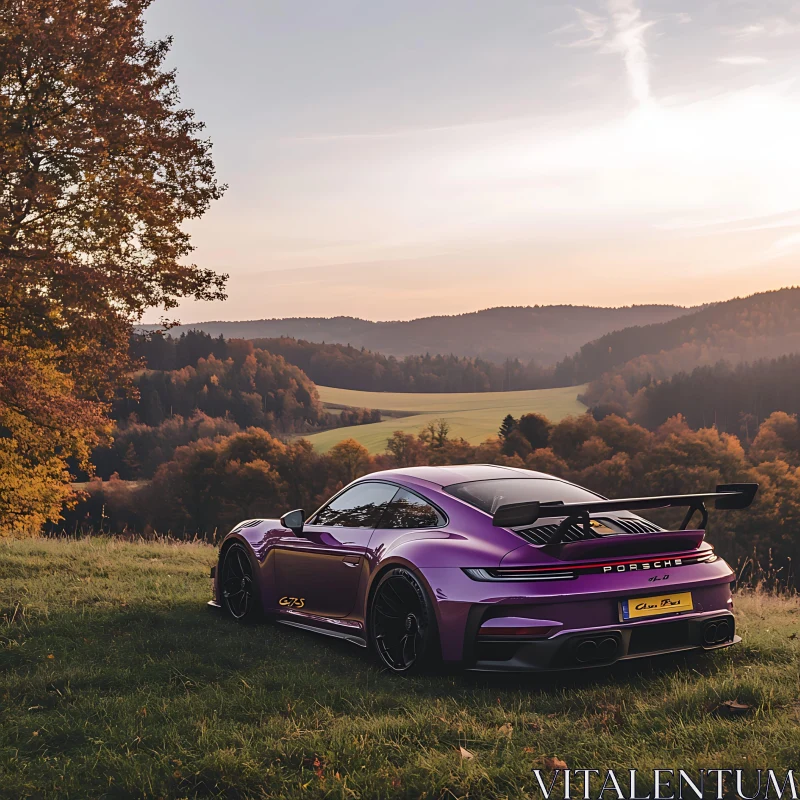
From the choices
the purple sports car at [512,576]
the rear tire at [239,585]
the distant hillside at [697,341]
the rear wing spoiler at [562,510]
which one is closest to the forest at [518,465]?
the distant hillside at [697,341]

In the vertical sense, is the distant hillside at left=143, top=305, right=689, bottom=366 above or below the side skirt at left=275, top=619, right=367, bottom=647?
above

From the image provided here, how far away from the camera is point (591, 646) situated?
17.0ft

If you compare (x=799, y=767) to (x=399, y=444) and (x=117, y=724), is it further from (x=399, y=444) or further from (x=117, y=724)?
(x=399, y=444)

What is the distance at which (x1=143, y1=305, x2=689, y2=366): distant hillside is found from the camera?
560ft

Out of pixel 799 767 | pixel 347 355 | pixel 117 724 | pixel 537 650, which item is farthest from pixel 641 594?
pixel 347 355

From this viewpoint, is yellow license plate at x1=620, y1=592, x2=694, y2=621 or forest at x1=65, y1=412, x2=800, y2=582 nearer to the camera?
yellow license plate at x1=620, y1=592, x2=694, y2=621

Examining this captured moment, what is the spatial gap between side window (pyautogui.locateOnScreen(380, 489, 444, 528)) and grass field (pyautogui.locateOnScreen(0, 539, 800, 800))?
1.01m

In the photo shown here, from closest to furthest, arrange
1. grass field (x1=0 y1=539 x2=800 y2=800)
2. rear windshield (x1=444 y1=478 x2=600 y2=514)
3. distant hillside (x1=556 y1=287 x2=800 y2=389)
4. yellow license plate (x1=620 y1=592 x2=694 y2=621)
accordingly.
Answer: grass field (x1=0 y1=539 x2=800 y2=800), yellow license plate (x1=620 y1=592 x2=694 y2=621), rear windshield (x1=444 y1=478 x2=600 y2=514), distant hillside (x1=556 y1=287 x2=800 y2=389)

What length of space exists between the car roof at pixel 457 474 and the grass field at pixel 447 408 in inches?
3262

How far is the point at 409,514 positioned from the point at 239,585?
252 cm

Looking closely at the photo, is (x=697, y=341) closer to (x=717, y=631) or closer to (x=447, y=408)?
(x=447, y=408)

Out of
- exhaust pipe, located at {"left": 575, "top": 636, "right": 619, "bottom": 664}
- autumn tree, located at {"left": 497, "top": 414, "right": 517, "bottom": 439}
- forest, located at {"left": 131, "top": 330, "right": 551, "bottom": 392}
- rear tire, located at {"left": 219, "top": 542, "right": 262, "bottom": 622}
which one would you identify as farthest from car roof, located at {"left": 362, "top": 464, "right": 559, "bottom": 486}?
forest, located at {"left": 131, "top": 330, "right": 551, "bottom": 392}

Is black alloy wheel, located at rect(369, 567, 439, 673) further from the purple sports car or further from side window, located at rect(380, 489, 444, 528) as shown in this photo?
side window, located at rect(380, 489, 444, 528)

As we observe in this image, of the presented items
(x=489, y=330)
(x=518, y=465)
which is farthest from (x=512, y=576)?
(x=489, y=330)
